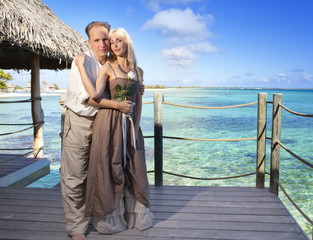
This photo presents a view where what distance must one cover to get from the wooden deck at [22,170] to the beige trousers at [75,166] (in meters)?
2.31

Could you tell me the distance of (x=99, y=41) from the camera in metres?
2.00

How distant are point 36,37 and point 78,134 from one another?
2.38m

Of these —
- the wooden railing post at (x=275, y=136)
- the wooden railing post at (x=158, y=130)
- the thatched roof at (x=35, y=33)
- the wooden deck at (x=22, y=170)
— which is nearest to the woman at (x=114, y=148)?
the wooden railing post at (x=158, y=130)

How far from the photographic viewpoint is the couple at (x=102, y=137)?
2.01 meters

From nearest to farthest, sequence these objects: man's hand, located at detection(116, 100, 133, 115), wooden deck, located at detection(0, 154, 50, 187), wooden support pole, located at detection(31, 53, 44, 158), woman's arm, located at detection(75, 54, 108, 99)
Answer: woman's arm, located at detection(75, 54, 108, 99)
man's hand, located at detection(116, 100, 133, 115)
wooden deck, located at detection(0, 154, 50, 187)
wooden support pole, located at detection(31, 53, 44, 158)

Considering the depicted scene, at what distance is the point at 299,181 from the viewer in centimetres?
666

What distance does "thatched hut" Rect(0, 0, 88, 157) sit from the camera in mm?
3609

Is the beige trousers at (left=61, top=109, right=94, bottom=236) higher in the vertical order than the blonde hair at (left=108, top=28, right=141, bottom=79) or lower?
lower

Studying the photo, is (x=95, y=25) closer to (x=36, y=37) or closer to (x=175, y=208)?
(x=175, y=208)

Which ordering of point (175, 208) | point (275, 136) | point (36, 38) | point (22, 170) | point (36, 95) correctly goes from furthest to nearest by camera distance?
1. point (36, 95)
2. point (22, 170)
3. point (36, 38)
4. point (275, 136)
5. point (175, 208)

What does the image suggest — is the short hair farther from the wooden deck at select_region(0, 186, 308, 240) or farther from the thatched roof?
the thatched roof

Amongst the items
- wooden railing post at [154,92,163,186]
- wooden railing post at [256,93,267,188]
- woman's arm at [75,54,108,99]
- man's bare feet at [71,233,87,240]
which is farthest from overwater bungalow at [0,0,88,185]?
wooden railing post at [256,93,267,188]

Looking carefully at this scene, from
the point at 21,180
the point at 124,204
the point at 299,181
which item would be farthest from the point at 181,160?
the point at 124,204

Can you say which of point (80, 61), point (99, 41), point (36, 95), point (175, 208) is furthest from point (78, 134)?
point (36, 95)
